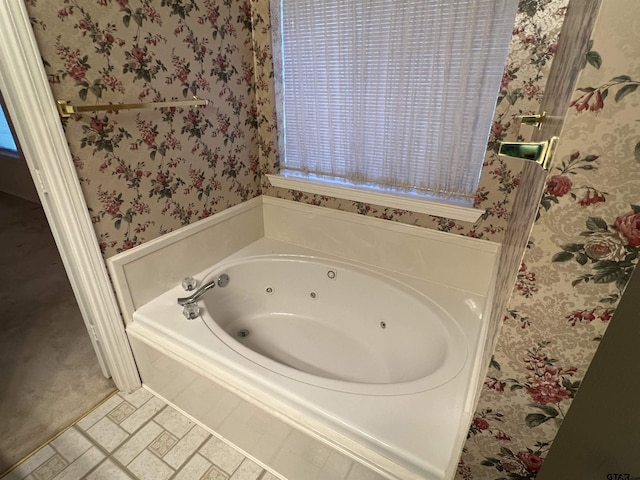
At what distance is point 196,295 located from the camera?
1.53 m

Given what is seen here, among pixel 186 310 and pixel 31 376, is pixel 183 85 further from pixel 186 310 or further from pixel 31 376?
pixel 31 376

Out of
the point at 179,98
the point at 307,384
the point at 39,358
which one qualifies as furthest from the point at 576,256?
the point at 39,358

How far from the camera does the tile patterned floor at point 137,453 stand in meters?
1.27

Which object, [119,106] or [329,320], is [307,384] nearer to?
[329,320]

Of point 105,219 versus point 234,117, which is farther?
point 234,117

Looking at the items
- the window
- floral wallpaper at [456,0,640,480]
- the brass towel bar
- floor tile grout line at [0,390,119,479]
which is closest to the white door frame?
the brass towel bar

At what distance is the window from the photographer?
3537 millimetres

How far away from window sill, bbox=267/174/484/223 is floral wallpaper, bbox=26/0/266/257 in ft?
1.05

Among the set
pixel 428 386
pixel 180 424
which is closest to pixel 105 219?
pixel 180 424

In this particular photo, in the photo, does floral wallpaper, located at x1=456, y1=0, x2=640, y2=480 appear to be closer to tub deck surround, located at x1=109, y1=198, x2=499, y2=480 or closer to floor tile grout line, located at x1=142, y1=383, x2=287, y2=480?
tub deck surround, located at x1=109, y1=198, x2=499, y2=480

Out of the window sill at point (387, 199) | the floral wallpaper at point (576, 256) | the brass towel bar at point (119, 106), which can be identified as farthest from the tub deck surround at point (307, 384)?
the brass towel bar at point (119, 106)

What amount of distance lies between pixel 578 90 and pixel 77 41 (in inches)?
54.8

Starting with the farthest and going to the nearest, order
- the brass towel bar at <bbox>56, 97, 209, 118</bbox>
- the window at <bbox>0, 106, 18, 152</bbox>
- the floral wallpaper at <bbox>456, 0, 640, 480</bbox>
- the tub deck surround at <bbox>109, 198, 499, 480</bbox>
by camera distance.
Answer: the window at <bbox>0, 106, 18, 152</bbox>
the brass towel bar at <bbox>56, 97, 209, 118</bbox>
the tub deck surround at <bbox>109, 198, 499, 480</bbox>
the floral wallpaper at <bbox>456, 0, 640, 480</bbox>

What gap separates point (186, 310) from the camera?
1454 millimetres
